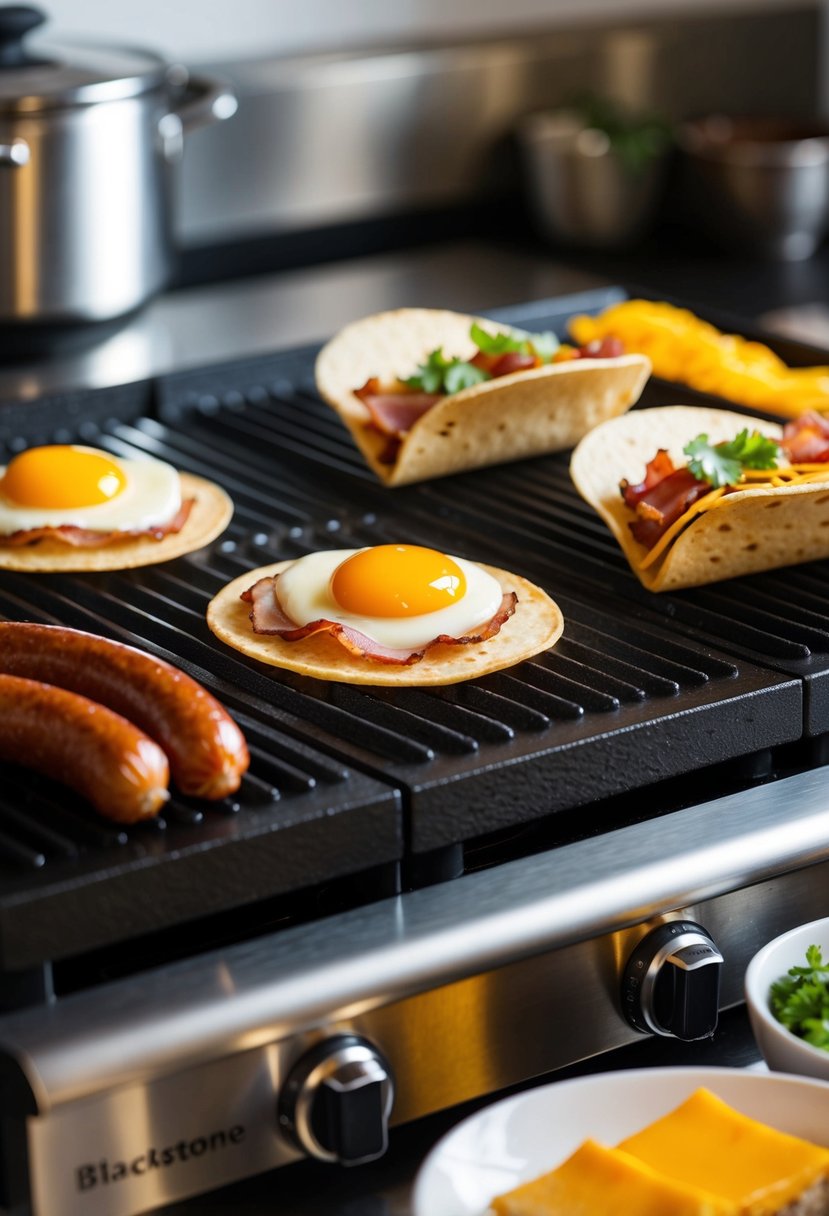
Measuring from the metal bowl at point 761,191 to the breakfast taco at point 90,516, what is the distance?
1778mm

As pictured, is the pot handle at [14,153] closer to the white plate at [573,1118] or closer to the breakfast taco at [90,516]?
the breakfast taco at [90,516]

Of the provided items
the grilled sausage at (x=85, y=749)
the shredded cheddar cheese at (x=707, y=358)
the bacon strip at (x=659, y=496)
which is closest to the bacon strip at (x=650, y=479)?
the bacon strip at (x=659, y=496)

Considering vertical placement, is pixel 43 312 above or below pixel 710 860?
above

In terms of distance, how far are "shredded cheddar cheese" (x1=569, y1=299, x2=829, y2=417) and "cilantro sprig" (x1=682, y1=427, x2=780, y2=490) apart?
48 centimetres

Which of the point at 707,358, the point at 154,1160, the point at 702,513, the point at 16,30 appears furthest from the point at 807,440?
the point at 16,30

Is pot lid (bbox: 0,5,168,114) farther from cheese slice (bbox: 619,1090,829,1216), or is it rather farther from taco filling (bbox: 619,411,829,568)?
cheese slice (bbox: 619,1090,829,1216)

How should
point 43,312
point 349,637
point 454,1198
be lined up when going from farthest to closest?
point 43,312
point 349,637
point 454,1198

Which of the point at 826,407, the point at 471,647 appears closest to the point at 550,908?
the point at 471,647

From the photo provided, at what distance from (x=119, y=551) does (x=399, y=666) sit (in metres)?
0.51

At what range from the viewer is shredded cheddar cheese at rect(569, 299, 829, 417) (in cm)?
265

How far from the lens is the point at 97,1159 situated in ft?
4.63

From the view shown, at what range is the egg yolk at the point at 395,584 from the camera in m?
1.91

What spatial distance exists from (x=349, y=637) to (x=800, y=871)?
52 cm

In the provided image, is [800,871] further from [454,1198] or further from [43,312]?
[43,312]
